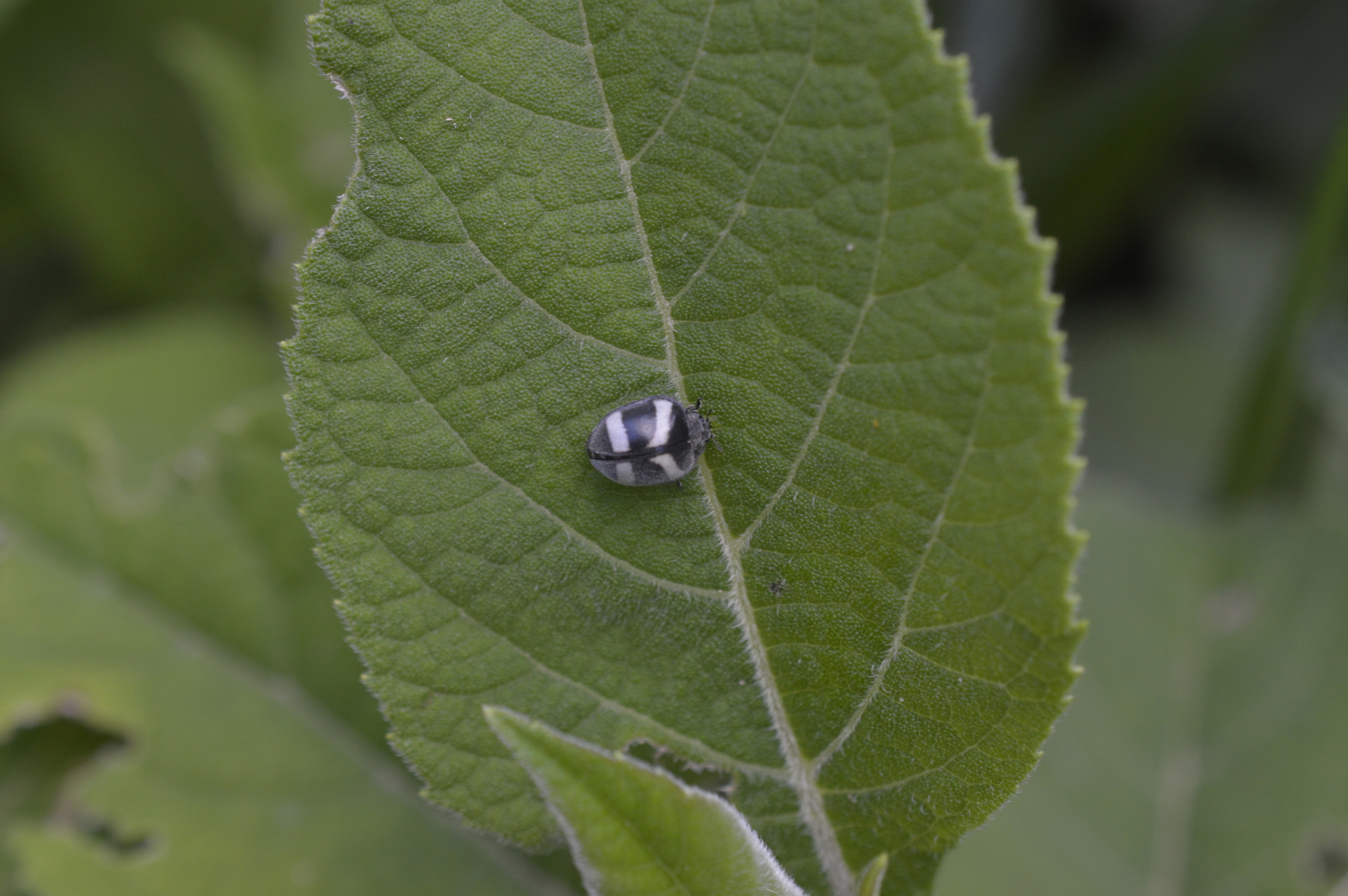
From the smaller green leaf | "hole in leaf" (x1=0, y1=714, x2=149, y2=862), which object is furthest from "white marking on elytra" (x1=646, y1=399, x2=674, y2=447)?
"hole in leaf" (x1=0, y1=714, x2=149, y2=862)

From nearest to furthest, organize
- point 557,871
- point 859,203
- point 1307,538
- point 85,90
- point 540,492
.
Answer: point 859,203 < point 540,492 < point 557,871 < point 1307,538 < point 85,90

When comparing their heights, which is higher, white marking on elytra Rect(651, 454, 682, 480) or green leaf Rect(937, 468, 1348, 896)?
white marking on elytra Rect(651, 454, 682, 480)

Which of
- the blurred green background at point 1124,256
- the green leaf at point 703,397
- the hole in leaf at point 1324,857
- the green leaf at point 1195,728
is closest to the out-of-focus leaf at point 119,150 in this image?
the blurred green background at point 1124,256

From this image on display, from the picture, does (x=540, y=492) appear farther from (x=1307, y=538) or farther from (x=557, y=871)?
(x=1307, y=538)

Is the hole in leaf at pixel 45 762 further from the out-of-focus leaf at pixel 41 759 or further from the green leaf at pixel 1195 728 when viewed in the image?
the green leaf at pixel 1195 728

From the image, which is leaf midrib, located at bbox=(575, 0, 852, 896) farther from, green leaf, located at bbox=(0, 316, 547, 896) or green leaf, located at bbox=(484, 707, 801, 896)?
green leaf, located at bbox=(0, 316, 547, 896)

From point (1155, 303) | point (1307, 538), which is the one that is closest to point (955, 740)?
point (1307, 538)
